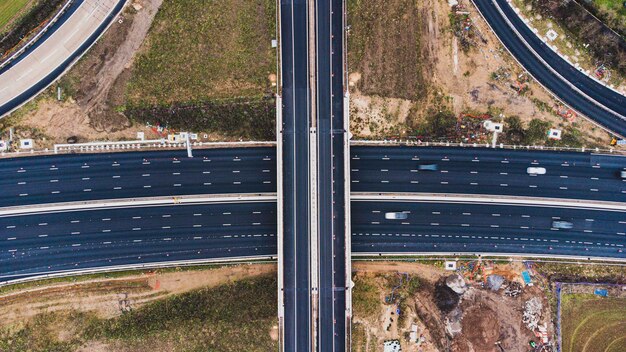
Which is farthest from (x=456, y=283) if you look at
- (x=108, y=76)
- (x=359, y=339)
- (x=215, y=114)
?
(x=108, y=76)

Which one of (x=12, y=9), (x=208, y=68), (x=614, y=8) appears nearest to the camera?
(x=12, y=9)

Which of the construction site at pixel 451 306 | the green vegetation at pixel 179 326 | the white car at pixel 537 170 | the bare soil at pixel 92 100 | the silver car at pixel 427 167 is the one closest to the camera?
the green vegetation at pixel 179 326

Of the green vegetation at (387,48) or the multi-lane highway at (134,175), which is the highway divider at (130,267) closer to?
the multi-lane highway at (134,175)

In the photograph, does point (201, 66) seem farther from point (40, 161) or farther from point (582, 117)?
point (582, 117)

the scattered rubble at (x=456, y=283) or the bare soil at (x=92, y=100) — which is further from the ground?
the bare soil at (x=92, y=100)

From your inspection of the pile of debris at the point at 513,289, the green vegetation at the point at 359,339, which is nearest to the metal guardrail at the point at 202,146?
the pile of debris at the point at 513,289

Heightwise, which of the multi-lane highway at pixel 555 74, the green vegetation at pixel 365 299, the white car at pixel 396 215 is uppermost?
the multi-lane highway at pixel 555 74

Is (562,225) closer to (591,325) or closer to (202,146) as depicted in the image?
(591,325)
